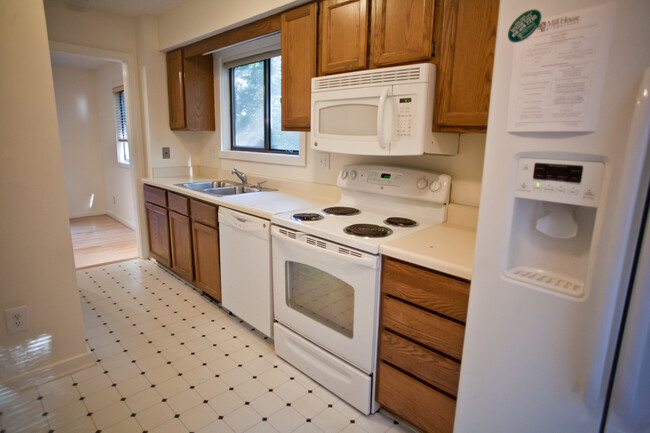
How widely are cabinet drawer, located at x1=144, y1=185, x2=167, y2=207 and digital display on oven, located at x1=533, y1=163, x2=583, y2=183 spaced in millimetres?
2969

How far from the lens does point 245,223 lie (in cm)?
225

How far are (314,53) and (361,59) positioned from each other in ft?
1.25

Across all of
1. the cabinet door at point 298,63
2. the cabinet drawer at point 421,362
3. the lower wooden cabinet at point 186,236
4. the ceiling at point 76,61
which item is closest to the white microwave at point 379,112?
the cabinet door at point 298,63

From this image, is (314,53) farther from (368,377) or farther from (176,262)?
(176,262)

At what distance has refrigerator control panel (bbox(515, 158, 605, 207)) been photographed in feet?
2.98

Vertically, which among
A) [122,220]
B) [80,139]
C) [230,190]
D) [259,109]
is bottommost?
[122,220]

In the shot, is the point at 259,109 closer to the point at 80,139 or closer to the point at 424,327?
the point at 424,327

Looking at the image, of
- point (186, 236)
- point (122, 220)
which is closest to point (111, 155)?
point (122, 220)

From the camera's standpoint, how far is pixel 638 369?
34.4 inches

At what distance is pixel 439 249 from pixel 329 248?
1.64ft

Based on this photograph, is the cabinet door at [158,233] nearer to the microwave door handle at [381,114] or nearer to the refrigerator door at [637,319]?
the microwave door handle at [381,114]

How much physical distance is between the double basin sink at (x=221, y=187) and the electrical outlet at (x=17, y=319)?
1.48 m

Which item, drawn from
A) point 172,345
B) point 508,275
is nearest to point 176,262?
point 172,345

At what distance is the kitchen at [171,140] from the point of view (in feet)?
6.51
